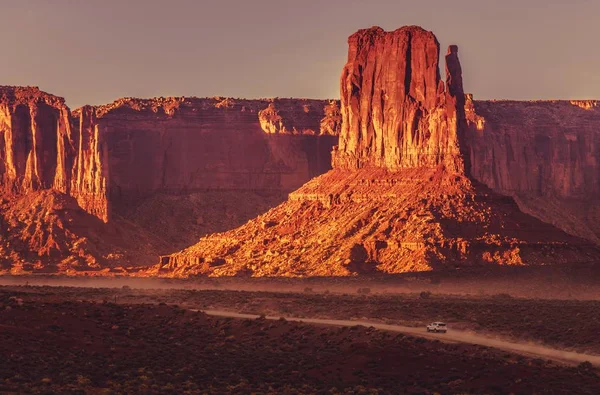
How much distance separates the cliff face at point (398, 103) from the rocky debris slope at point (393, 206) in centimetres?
8

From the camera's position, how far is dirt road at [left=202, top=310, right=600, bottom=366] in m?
97.3

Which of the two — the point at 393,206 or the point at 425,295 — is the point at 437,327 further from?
the point at 393,206

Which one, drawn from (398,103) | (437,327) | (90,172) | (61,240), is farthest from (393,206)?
(90,172)

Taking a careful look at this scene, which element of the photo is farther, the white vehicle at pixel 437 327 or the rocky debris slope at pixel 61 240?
the rocky debris slope at pixel 61 240

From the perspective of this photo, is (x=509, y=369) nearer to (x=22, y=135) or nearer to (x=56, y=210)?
(x=56, y=210)

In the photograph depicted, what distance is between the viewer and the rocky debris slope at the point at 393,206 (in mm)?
138750

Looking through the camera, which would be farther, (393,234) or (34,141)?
(34,141)

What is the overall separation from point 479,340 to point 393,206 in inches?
1646

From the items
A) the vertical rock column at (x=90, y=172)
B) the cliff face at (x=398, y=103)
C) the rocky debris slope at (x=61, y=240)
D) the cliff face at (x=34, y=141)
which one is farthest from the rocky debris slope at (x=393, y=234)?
the cliff face at (x=34, y=141)

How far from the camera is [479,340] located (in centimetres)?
10362

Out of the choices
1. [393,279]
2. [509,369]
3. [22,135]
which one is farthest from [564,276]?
[22,135]

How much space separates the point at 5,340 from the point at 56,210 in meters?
87.7

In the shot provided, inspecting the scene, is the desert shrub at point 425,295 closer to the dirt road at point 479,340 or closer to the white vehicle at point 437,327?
the dirt road at point 479,340

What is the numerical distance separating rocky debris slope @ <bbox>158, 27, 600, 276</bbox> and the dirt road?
2440 centimetres
